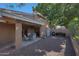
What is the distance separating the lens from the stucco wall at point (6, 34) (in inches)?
478

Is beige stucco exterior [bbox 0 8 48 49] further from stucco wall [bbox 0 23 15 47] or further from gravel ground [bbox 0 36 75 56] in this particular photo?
gravel ground [bbox 0 36 75 56]

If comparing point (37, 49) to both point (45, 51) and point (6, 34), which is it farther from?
point (6, 34)

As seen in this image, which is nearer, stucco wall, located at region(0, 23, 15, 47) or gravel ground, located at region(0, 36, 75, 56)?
gravel ground, located at region(0, 36, 75, 56)

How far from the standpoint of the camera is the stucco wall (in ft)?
39.8

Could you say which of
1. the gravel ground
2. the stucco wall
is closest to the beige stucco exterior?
the stucco wall

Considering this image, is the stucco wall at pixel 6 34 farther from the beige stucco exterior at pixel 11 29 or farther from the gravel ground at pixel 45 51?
the gravel ground at pixel 45 51

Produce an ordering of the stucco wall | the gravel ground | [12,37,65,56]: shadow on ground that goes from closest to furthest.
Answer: the gravel ground < [12,37,65,56]: shadow on ground < the stucco wall

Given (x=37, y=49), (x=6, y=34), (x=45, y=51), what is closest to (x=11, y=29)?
(x=6, y=34)

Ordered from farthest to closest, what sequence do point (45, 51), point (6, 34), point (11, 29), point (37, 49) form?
1. point (11, 29)
2. point (6, 34)
3. point (37, 49)
4. point (45, 51)

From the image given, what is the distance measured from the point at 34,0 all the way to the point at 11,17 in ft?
15.6

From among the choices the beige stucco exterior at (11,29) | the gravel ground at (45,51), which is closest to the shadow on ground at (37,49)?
the gravel ground at (45,51)

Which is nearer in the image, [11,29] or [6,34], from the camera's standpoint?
[6,34]

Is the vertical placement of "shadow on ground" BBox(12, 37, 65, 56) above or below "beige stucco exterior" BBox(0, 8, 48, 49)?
below

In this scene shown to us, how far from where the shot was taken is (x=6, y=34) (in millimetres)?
12898
